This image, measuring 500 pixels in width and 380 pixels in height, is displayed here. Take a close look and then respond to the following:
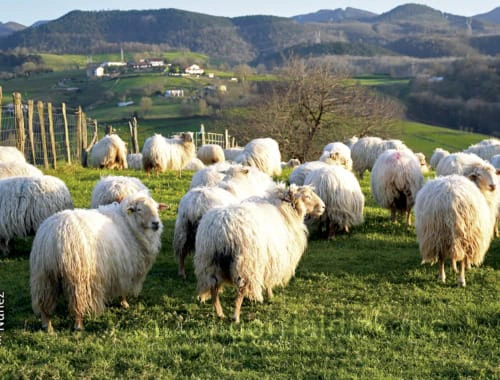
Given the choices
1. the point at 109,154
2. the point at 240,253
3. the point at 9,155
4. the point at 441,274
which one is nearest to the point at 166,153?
the point at 109,154

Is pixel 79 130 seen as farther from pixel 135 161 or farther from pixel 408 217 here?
pixel 408 217

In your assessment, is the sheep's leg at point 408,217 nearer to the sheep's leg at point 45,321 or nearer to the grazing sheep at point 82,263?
the grazing sheep at point 82,263

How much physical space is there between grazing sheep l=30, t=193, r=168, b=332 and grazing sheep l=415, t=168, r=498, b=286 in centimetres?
407

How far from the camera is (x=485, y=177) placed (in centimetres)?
927

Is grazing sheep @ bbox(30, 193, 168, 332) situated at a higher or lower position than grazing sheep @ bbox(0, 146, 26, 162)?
lower

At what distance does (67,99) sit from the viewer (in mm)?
79250

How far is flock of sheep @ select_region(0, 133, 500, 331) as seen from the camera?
6.45 m

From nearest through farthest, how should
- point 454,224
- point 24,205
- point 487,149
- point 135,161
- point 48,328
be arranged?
point 48,328, point 454,224, point 24,205, point 487,149, point 135,161

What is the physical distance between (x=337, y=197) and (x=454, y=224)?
2.91 m

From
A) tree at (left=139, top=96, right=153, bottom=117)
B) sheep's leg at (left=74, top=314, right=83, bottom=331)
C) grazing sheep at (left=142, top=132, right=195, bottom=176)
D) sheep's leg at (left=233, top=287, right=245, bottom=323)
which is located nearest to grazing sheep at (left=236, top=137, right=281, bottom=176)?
grazing sheep at (left=142, top=132, right=195, bottom=176)

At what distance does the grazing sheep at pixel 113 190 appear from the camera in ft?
30.5

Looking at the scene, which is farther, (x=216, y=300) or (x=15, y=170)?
(x=15, y=170)

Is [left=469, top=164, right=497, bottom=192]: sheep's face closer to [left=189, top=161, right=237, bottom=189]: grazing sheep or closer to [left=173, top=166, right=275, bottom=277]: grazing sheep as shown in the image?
[left=173, top=166, right=275, bottom=277]: grazing sheep

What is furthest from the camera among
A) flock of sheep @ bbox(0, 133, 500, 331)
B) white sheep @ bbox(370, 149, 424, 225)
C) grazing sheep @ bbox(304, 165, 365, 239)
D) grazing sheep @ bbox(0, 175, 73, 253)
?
white sheep @ bbox(370, 149, 424, 225)
